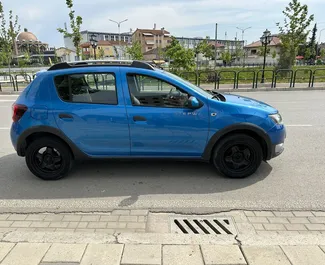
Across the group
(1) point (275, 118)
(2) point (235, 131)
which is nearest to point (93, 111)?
(2) point (235, 131)

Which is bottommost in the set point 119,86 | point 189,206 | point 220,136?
point 189,206

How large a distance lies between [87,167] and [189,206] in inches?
81.7

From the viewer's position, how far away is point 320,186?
12.0ft

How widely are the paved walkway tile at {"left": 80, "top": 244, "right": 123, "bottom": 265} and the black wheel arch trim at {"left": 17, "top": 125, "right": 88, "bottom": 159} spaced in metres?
1.82

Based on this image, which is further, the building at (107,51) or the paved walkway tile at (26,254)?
the building at (107,51)

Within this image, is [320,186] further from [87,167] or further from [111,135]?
[87,167]

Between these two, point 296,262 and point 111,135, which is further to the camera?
point 111,135

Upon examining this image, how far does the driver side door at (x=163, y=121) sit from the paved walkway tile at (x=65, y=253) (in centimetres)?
175

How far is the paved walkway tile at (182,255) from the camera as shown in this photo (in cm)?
216

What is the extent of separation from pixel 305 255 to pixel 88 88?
131 inches

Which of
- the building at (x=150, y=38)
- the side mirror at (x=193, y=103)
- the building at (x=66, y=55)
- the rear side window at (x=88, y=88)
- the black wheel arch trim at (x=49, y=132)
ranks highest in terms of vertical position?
the building at (x=150, y=38)

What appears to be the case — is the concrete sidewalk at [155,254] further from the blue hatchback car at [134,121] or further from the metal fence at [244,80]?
the metal fence at [244,80]

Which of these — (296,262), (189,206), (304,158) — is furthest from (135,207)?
(304,158)

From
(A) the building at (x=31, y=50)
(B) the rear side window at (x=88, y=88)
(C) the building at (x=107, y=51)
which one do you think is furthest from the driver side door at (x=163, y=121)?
(A) the building at (x=31, y=50)
